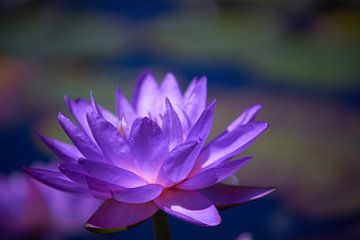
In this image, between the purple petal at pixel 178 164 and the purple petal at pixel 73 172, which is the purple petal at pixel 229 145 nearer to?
the purple petal at pixel 178 164

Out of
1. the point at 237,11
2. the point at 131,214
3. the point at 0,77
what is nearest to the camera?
the point at 131,214

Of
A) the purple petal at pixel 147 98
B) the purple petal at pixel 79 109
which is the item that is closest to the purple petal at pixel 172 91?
the purple petal at pixel 147 98

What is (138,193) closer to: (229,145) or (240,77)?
(229,145)

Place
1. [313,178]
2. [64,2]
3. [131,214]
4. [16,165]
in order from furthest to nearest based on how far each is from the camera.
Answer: [64,2], [16,165], [313,178], [131,214]

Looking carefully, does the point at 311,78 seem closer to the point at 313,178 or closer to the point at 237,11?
the point at 313,178

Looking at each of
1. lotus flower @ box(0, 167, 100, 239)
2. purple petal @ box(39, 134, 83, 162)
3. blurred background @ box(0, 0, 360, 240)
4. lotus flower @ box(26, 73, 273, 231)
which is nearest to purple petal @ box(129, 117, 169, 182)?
lotus flower @ box(26, 73, 273, 231)

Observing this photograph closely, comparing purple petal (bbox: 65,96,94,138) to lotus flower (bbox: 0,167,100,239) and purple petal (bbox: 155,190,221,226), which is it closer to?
purple petal (bbox: 155,190,221,226)

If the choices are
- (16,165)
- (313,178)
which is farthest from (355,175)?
(16,165)
